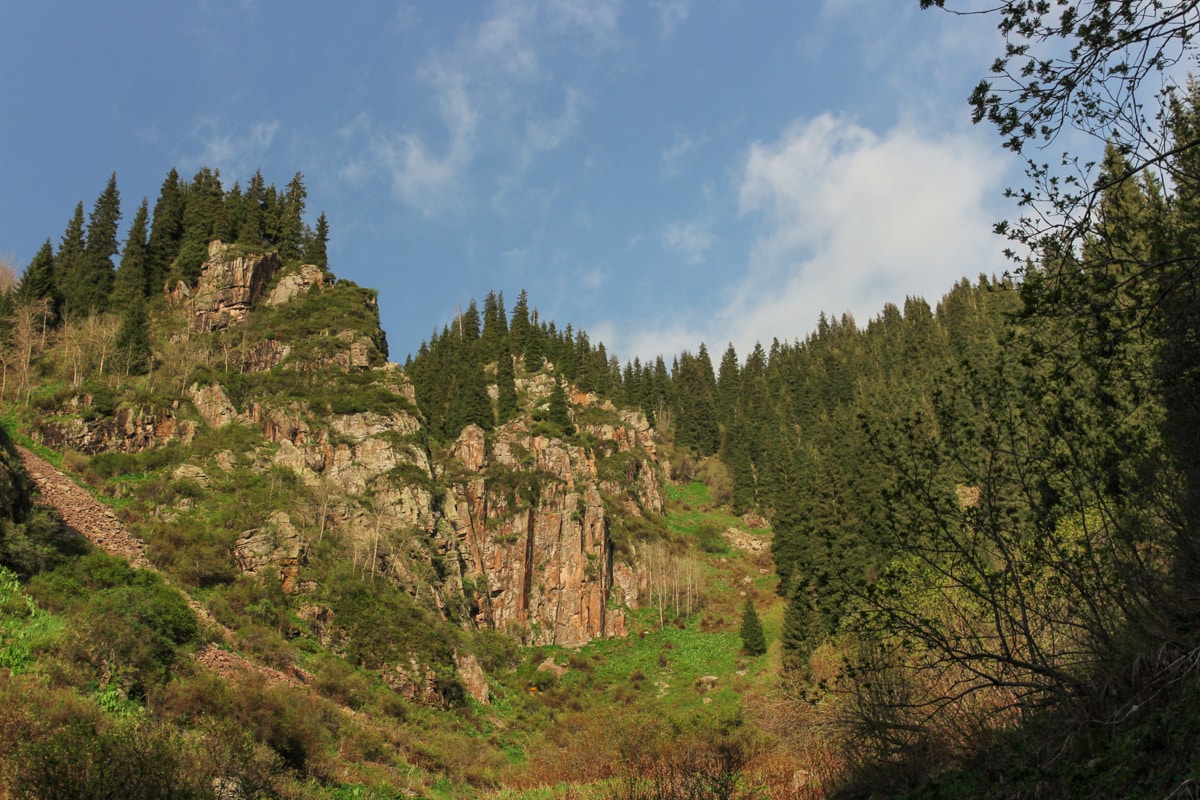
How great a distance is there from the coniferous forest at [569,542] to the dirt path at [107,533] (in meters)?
0.33

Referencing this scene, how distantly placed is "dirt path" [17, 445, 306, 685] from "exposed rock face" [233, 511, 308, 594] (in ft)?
17.3

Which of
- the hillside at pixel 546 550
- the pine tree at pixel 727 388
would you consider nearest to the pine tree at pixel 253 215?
the hillside at pixel 546 550

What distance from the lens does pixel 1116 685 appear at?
8.19 meters

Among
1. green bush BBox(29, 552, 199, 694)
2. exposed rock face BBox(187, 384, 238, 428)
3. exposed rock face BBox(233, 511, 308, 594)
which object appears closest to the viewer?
green bush BBox(29, 552, 199, 694)

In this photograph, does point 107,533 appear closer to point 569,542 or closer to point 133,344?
point 133,344

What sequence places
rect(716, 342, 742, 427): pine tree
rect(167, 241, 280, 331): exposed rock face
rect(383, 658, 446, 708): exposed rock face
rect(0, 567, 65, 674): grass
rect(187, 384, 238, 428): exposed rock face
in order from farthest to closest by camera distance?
rect(716, 342, 742, 427): pine tree, rect(167, 241, 280, 331): exposed rock face, rect(187, 384, 238, 428): exposed rock face, rect(383, 658, 446, 708): exposed rock face, rect(0, 567, 65, 674): grass

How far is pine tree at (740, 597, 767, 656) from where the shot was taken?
55.4 meters

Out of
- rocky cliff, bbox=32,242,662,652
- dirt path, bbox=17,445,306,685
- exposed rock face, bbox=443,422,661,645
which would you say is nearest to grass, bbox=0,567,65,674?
dirt path, bbox=17,445,306,685

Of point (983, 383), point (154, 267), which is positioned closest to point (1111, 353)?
point (983, 383)

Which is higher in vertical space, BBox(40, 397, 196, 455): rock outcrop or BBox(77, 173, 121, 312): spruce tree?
BBox(77, 173, 121, 312): spruce tree

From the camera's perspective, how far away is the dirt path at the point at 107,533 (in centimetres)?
2769

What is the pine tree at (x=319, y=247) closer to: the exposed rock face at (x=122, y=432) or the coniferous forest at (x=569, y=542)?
the coniferous forest at (x=569, y=542)

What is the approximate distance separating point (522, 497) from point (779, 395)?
64.6 meters

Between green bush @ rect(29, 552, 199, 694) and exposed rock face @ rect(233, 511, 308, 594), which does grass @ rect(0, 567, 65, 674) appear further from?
exposed rock face @ rect(233, 511, 308, 594)
